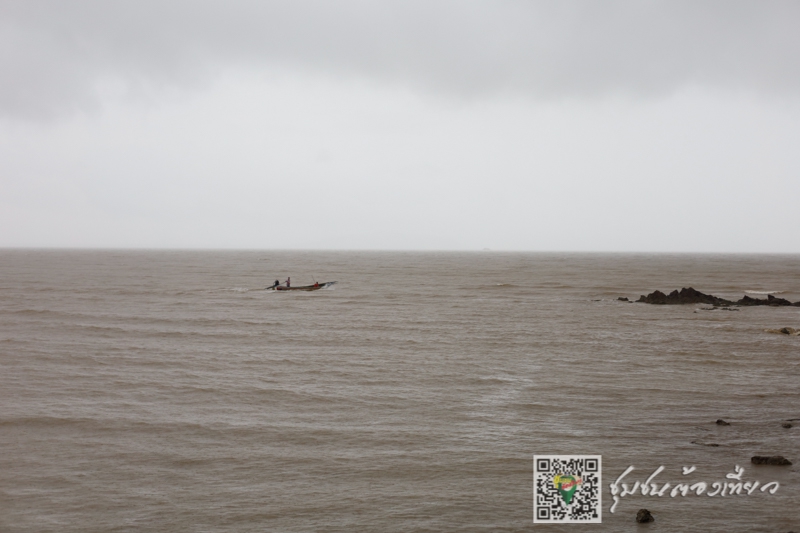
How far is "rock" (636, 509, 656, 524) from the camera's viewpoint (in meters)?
12.0

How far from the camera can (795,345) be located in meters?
33.3

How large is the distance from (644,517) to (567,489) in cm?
183

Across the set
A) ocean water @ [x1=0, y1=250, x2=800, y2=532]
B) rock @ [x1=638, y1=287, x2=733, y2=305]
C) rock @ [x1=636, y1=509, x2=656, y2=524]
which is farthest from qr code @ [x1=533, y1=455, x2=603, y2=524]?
rock @ [x1=638, y1=287, x2=733, y2=305]

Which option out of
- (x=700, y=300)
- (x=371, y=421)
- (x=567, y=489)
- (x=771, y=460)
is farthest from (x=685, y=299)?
(x=567, y=489)

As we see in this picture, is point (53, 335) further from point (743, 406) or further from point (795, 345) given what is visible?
point (795, 345)

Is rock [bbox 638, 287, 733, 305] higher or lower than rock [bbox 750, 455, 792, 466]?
higher

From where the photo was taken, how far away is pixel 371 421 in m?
18.9

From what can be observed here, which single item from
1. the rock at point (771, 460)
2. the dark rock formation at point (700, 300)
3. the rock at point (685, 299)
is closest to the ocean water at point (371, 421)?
the rock at point (771, 460)

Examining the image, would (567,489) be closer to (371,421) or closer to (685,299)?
(371,421)

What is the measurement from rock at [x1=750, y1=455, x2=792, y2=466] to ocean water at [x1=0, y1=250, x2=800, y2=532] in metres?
0.17

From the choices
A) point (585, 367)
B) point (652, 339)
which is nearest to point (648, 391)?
point (585, 367)

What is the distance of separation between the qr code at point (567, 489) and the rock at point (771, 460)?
3690 millimetres

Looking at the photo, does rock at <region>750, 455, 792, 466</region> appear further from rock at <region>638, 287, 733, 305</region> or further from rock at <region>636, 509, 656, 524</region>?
rock at <region>638, 287, 733, 305</region>

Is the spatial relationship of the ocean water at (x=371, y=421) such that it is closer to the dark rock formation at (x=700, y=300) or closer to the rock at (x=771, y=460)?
the rock at (x=771, y=460)
